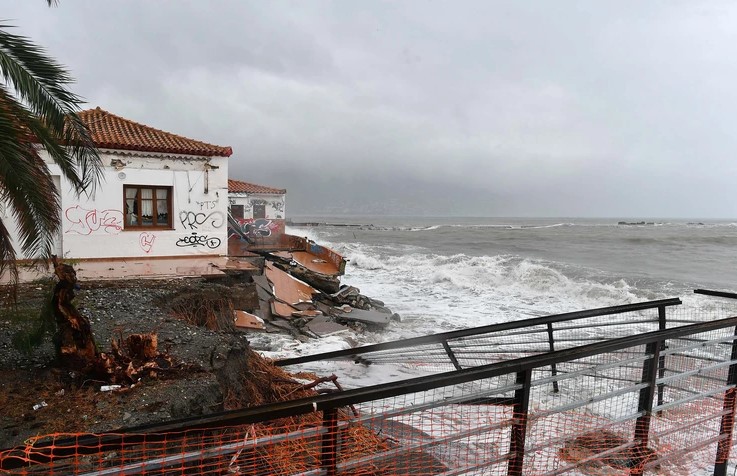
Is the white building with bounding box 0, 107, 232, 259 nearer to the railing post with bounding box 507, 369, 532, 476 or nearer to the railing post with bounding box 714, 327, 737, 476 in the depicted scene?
the railing post with bounding box 507, 369, 532, 476

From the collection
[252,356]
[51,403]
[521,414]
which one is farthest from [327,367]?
[521,414]

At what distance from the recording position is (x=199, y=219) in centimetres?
1381

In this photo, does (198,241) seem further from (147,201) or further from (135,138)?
(135,138)

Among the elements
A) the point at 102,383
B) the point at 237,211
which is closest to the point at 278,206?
the point at 237,211

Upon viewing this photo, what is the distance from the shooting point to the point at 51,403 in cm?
423

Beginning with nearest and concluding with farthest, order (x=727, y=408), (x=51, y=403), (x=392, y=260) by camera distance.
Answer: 1. (x=727, y=408)
2. (x=51, y=403)
3. (x=392, y=260)

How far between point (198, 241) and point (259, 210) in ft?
58.1

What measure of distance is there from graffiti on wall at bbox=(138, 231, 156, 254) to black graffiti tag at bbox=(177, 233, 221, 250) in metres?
0.73

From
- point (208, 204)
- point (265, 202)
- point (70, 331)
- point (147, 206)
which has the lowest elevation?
point (70, 331)

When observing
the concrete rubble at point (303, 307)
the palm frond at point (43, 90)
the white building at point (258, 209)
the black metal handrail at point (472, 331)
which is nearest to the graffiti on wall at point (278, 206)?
the white building at point (258, 209)

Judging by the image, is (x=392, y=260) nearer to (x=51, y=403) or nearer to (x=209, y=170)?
(x=209, y=170)

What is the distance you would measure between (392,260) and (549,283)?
1301 cm

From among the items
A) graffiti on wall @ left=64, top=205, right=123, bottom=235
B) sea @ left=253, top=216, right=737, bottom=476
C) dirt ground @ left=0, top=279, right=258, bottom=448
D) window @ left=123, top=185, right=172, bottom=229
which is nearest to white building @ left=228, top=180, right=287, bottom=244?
sea @ left=253, top=216, right=737, bottom=476

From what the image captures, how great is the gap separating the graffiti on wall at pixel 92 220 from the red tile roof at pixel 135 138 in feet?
5.93
